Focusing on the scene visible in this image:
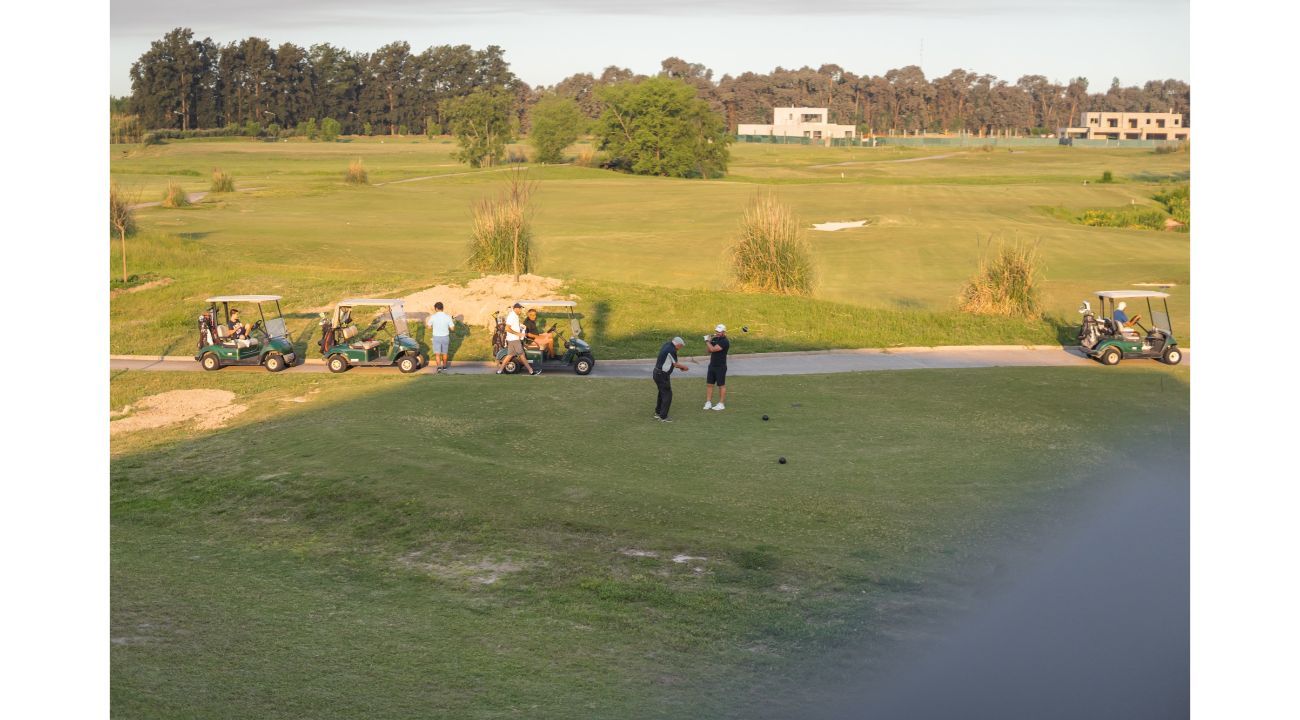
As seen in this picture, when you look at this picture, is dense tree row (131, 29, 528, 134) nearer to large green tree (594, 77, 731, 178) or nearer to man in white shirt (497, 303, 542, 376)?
large green tree (594, 77, 731, 178)

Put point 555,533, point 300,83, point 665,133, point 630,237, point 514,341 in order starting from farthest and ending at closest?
point 300,83 → point 665,133 → point 630,237 → point 514,341 → point 555,533

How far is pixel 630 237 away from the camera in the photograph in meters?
62.9

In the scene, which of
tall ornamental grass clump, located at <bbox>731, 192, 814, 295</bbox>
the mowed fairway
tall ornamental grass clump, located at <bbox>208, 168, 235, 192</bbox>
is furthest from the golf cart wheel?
tall ornamental grass clump, located at <bbox>208, 168, 235, 192</bbox>

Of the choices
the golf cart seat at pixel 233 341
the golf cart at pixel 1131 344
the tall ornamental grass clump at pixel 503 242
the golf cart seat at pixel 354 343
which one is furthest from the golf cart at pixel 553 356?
the golf cart at pixel 1131 344

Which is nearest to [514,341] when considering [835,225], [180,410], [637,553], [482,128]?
[180,410]

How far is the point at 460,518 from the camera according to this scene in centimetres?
1594

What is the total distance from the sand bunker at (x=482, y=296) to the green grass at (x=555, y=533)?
750cm

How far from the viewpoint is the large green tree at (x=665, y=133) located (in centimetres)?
11831

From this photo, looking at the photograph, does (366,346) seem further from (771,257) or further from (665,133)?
(665,133)

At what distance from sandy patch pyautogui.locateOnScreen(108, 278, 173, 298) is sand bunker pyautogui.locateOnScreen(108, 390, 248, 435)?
13246mm

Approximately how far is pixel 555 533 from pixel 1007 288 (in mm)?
25250

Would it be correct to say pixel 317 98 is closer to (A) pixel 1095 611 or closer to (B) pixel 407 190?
(B) pixel 407 190

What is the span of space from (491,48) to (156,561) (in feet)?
484

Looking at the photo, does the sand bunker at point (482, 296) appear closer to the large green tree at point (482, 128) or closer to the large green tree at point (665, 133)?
the large green tree at point (665, 133)
